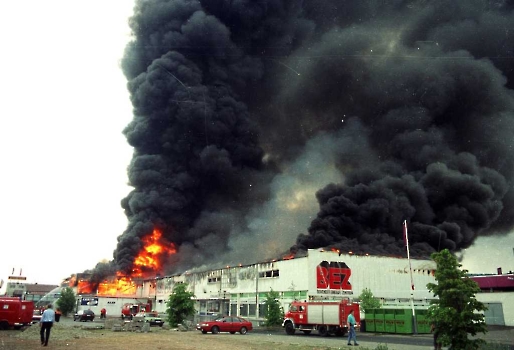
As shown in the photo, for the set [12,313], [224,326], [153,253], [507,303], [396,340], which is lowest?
[396,340]

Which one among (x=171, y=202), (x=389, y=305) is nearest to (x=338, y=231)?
(x=389, y=305)

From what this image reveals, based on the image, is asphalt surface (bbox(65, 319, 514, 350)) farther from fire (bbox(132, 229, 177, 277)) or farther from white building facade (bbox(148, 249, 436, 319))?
fire (bbox(132, 229, 177, 277))

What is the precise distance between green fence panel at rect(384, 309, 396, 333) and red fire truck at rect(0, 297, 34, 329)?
26050mm

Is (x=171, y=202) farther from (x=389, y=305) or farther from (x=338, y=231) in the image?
(x=389, y=305)

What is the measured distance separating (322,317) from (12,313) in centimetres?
2136

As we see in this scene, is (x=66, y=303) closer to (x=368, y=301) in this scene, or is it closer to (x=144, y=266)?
(x=144, y=266)

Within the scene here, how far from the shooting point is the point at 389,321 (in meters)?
31.7

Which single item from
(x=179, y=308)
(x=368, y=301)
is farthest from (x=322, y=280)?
(x=179, y=308)

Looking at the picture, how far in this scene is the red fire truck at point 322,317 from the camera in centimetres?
2948

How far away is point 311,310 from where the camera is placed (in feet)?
101

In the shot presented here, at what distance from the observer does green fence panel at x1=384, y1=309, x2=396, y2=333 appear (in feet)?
103

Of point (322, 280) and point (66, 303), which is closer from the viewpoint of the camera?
point (322, 280)

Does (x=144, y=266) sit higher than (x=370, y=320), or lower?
higher

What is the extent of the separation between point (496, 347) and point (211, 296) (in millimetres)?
41043
